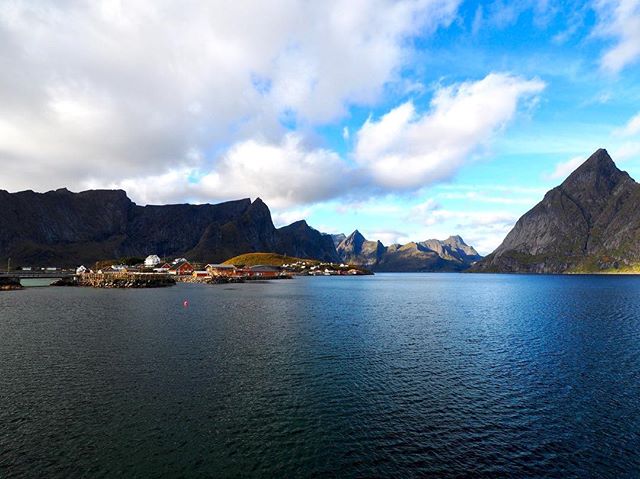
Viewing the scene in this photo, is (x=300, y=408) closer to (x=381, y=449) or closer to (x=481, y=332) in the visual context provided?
(x=381, y=449)

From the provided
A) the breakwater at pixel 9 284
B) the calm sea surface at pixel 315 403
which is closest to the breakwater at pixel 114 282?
the breakwater at pixel 9 284

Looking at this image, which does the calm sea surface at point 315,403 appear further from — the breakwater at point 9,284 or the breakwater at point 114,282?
the breakwater at point 114,282

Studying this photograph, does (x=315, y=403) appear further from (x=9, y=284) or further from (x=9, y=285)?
(x=9, y=284)

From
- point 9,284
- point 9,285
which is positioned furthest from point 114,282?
point 9,284

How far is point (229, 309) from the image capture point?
308 feet

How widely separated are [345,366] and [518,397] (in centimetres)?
1792

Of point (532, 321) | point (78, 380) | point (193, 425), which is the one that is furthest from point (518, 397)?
point (532, 321)

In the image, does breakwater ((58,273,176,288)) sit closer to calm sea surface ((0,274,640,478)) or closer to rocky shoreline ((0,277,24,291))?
rocky shoreline ((0,277,24,291))

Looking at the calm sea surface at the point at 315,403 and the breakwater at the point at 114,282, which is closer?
the calm sea surface at the point at 315,403

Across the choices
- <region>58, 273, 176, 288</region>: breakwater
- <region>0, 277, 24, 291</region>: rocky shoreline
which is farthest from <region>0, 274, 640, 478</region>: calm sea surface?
<region>58, 273, 176, 288</region>: breakwater

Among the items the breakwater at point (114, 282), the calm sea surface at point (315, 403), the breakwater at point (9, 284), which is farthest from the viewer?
the breakwater at point (114, 282)

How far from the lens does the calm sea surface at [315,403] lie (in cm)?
2359

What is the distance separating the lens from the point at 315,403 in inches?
1283

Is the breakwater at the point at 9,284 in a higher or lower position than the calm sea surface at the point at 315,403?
higher
